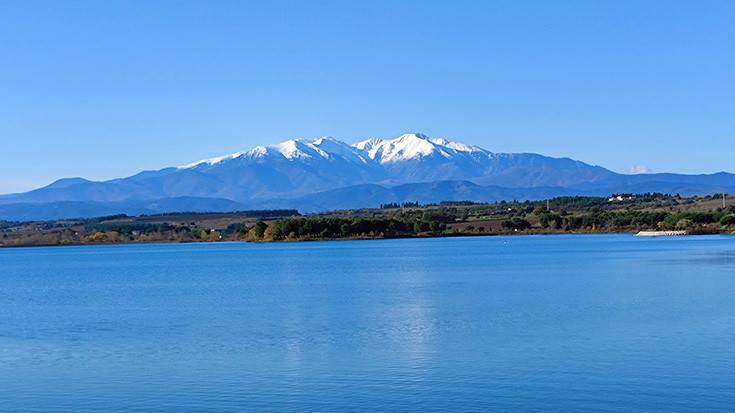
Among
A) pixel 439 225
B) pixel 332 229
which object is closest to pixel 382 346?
pixel 332 229

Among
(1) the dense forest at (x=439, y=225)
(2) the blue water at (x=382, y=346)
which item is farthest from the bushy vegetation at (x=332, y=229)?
(2) the blue water at (x=382, y=346)

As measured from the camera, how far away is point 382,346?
2958 cm

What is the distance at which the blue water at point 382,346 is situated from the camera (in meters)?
22.6

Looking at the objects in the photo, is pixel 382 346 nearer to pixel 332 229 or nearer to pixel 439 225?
pixel 332 229

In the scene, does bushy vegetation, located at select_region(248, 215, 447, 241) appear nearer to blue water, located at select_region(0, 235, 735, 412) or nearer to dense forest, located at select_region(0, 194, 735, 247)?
dense forest, located at select_region(0, 194, 735, 247)

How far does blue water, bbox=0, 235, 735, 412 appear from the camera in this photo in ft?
74.1

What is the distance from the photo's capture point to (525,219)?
537 ft

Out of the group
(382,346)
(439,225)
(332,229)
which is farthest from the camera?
(439,225)

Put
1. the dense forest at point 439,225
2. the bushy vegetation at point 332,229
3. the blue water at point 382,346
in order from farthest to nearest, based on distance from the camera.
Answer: the bushy vegetation at point 332,229 → the dense forest at point 439,225 → the blue water at point 382,346

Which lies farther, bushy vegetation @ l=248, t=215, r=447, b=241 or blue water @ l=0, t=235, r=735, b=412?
bushy vegetation @ l=248, t=215, r=447, b=241

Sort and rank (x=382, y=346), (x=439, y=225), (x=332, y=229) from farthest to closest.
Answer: (x=439, y=225) < (x=332, y=229) < (x=382, y=346)

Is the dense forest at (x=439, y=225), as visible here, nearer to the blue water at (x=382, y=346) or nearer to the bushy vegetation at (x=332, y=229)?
the bushy vegetation at (x=332, y=229)

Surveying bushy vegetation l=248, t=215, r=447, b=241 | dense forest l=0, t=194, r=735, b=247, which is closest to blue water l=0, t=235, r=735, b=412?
bushy vegetation l=248, t=215, r=447, b=241

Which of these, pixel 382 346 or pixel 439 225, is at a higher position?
pixel 439 225
